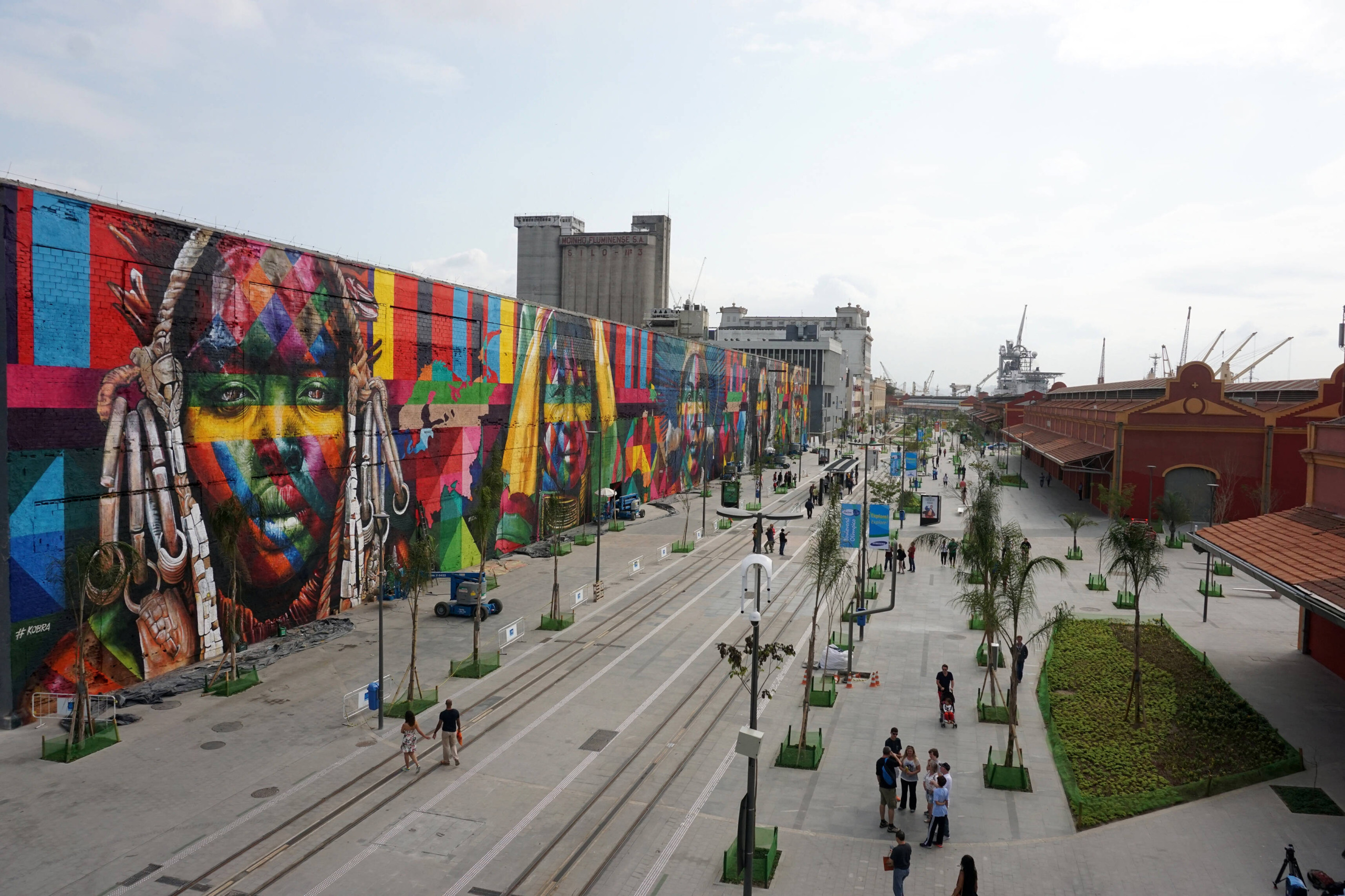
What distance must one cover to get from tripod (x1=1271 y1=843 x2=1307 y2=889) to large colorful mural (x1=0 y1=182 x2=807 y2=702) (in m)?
27.9

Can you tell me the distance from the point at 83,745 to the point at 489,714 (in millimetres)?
9491

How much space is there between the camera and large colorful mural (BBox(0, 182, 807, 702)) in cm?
2388

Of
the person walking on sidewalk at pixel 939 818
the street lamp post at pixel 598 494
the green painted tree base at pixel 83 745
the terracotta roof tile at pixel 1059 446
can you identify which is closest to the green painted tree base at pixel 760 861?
the person walking on sidewalk at pixel 939 818

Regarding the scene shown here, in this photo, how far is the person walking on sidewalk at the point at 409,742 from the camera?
20766 mm

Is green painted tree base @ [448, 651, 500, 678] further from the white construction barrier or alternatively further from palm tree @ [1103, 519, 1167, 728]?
palm tree @ [1103, 519, 1167, 728]

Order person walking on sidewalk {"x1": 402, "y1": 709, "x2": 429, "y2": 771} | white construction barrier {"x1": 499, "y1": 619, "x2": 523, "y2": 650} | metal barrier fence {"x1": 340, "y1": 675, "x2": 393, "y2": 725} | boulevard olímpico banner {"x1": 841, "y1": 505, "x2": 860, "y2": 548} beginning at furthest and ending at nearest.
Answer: boulevard olímpico banner {"x1": 841, "y1": 505, "x2": 860, "y2": 548}
white construction barrier {"x1": 499, "y1": 619, "x2": 523, "y2": 650}
metal barrier fence {"x1": 340, "y1": 675, "x2": 393, "y2": 725}
person walking on sidewalk {"x1": 402, "y1": 709, "x2": 429, "y2": 771}

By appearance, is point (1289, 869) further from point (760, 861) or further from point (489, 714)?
point (489, 714)

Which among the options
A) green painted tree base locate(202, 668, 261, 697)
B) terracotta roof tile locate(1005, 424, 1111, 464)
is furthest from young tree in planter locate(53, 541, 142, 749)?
terracotta roof tile locate(1005, 424, 1111, 464)

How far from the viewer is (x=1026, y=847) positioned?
17.8 metres

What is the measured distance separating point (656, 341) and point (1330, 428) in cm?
4999

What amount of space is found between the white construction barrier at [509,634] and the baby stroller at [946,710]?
46.9 feet

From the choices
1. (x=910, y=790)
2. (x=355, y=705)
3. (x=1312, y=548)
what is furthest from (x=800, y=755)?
(x=1312, y=548)

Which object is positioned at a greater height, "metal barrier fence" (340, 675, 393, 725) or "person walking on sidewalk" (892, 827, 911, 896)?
"person walking on sidewalk" (892, 827, 911, 896)

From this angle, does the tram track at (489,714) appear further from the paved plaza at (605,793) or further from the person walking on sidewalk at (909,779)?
the person walking on sidewalk at (909,779)
